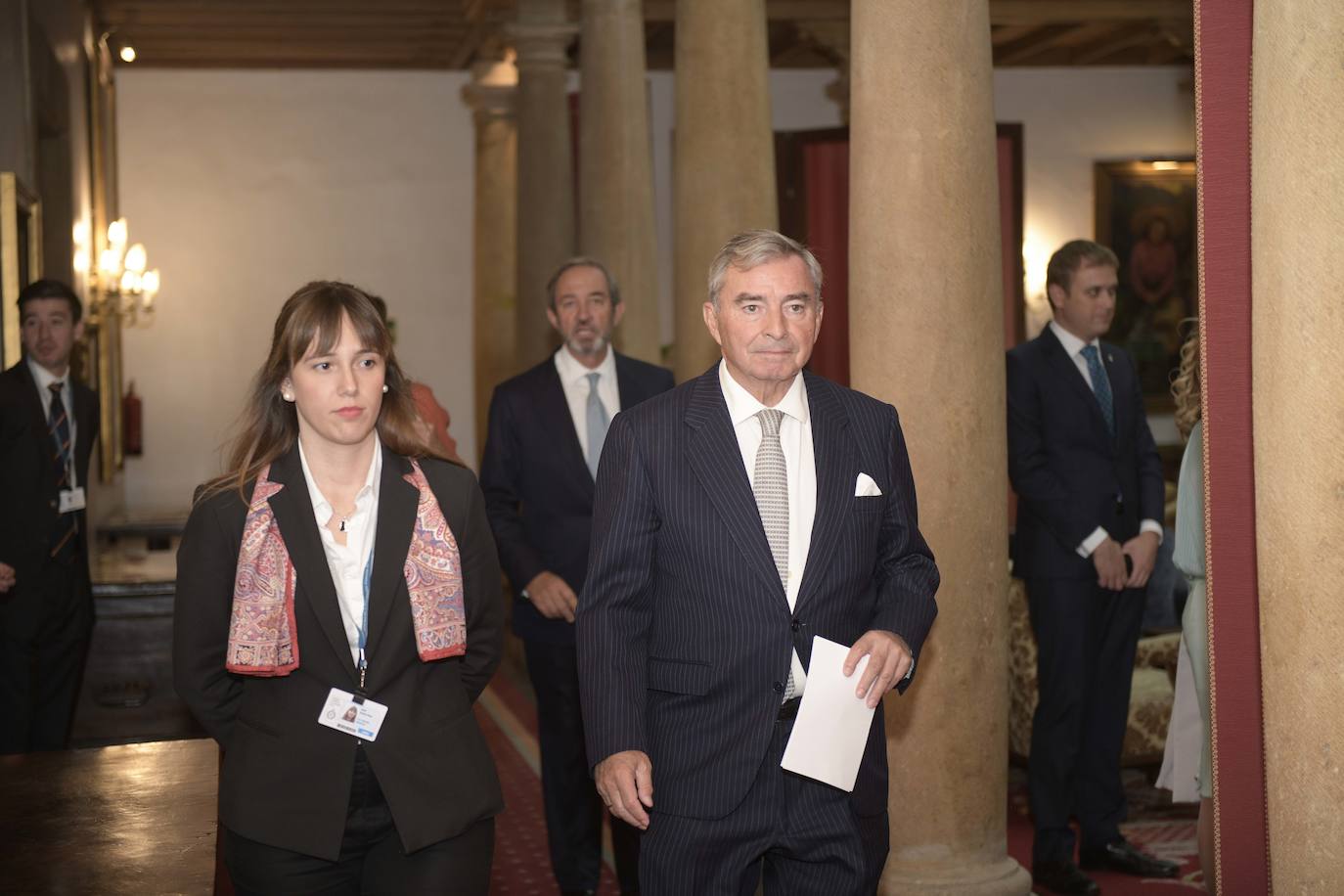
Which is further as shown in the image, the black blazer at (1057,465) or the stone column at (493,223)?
the stone column at (493,223)

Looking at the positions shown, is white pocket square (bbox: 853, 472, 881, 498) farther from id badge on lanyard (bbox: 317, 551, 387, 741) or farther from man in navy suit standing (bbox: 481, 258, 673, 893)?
man in navy suit standing (bbox: 481, 258, 673, 893)

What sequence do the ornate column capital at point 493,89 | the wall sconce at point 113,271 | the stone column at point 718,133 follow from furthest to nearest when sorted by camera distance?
the ornate column capital at point 493,89
the wall sconce at point 113,271
the stone column at point 718,133

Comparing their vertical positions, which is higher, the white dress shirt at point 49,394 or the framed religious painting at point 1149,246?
the framed religious painting at point 1149,246

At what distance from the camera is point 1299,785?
257cm

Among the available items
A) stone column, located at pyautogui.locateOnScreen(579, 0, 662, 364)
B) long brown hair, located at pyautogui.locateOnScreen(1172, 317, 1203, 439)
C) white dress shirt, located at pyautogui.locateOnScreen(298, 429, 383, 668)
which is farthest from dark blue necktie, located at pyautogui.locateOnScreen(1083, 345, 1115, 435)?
stone column, located at pyautogui.locateOnScreen(579, 0, 662, 364)

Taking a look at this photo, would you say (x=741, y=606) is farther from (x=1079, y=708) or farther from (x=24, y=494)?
(x=24, y=494)

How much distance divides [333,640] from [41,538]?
11.6 ft

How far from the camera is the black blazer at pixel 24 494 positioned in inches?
226

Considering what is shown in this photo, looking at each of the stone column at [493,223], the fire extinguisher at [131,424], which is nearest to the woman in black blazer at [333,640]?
the stone column at [493,223]

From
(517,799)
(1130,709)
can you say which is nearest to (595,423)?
(517,799)

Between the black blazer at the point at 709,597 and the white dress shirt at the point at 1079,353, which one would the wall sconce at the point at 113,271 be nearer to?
the white dress shirt at the point at 1079,353

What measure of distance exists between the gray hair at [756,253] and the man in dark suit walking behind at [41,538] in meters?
3.62

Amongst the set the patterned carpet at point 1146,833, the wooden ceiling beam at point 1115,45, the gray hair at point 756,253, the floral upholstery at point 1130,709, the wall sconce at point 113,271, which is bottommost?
the patterned carpet at point 1146,833

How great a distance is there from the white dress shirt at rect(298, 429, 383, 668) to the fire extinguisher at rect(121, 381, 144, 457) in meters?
12.2
